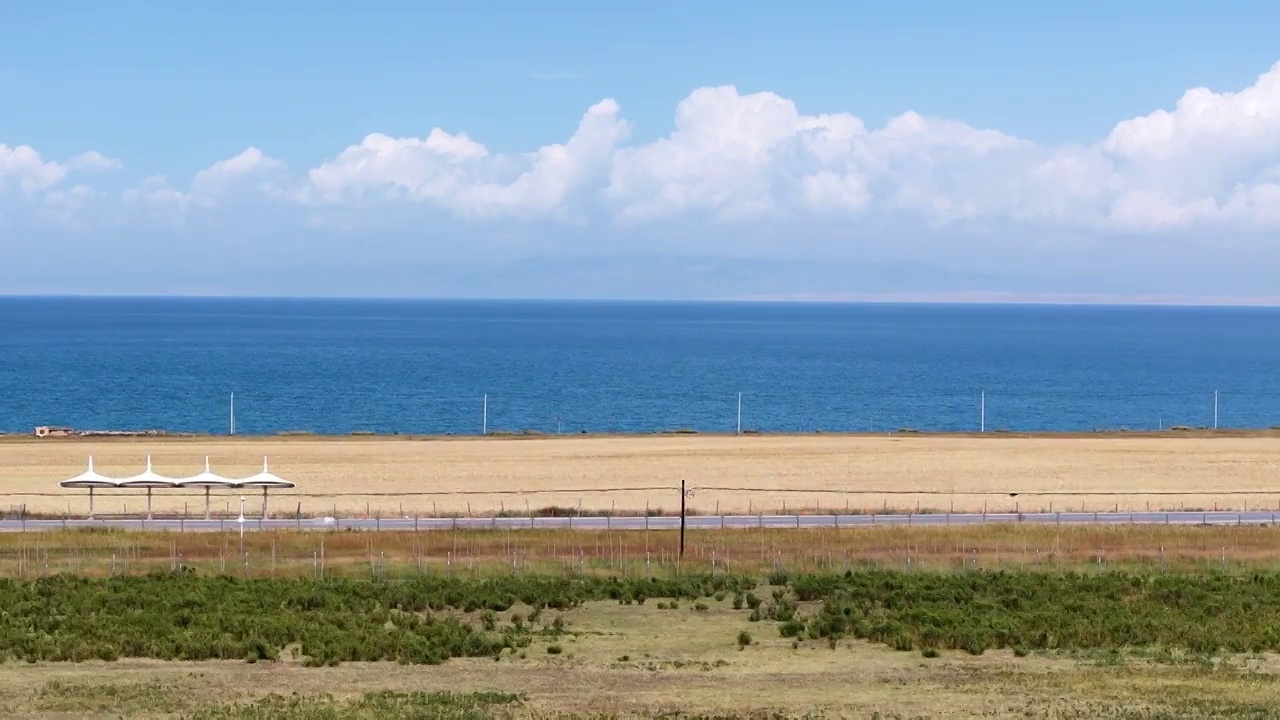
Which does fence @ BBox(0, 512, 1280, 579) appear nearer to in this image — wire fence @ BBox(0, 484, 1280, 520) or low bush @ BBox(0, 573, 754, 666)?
low bush @ BBox(0, 573, 754, 666)

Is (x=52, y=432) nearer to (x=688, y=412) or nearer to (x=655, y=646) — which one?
(x=688, y=412)

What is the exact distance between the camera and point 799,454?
96.5 meters

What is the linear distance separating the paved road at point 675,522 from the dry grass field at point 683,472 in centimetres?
322

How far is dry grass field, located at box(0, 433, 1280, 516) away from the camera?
75.0m

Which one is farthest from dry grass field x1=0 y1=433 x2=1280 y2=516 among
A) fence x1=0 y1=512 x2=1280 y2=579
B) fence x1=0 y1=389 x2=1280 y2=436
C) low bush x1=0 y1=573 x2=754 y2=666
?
low bush x1=0 y1=573 x2=754 y2=666

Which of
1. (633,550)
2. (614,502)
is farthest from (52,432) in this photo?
(633,550)

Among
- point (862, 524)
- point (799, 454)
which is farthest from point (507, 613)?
point (799, 454)

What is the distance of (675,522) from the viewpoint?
220ft

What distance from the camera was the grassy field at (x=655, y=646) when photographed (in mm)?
33812

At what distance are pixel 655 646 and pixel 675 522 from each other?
2597 cm

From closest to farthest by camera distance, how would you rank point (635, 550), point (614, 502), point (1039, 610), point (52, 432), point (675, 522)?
1. point (1039, 610)
2. point (635, 550)
3. point (675, 522)
4. point (614, 502)
5. point (52, 432)

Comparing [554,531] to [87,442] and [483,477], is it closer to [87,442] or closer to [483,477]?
[483,477]

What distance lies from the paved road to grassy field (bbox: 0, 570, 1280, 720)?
544 inches

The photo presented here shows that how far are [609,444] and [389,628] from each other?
59.9 metres
